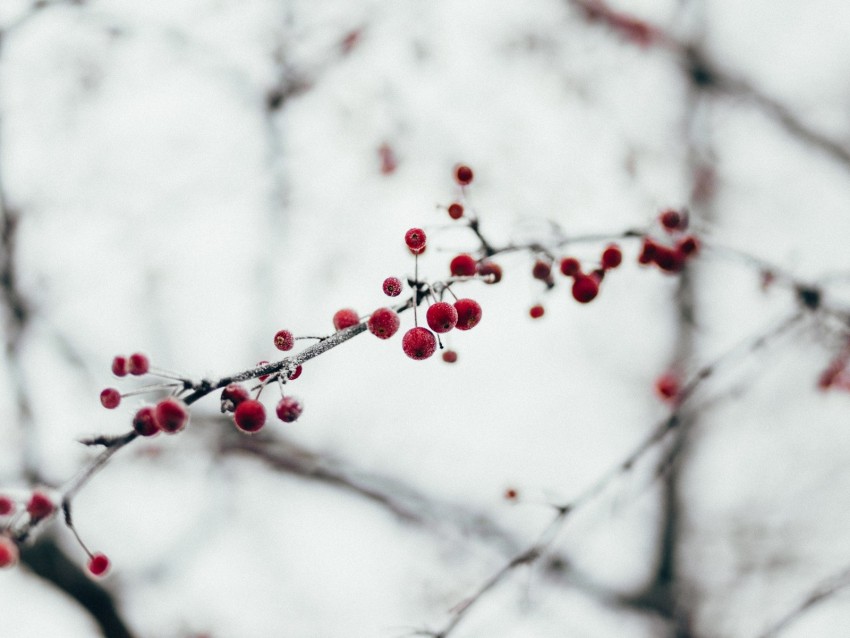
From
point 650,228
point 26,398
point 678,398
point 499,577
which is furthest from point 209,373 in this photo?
point 26,398

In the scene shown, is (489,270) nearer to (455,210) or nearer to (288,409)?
(455,210)

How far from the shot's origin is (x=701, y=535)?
7875 mm

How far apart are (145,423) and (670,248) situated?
2.15 metres

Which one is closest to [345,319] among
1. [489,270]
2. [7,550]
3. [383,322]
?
[383,322]

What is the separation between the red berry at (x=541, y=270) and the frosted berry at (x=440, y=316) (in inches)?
30.2

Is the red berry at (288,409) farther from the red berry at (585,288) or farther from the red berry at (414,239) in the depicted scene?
the red berry at (585,288)

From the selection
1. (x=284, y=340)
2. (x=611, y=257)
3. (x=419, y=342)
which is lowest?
(x=284, y=340)

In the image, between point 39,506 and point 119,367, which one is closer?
point 39,506

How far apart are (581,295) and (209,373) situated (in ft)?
4.90

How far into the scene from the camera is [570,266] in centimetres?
239

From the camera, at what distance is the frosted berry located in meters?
1.73

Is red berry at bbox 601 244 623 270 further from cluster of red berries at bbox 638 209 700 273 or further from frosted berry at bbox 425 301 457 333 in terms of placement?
frosted berry at bbox 425 301 457 333

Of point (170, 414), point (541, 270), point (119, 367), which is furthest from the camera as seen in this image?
point (541, 270)

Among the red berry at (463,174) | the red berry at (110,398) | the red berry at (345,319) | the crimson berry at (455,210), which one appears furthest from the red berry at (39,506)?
the red berry at (463,174)
